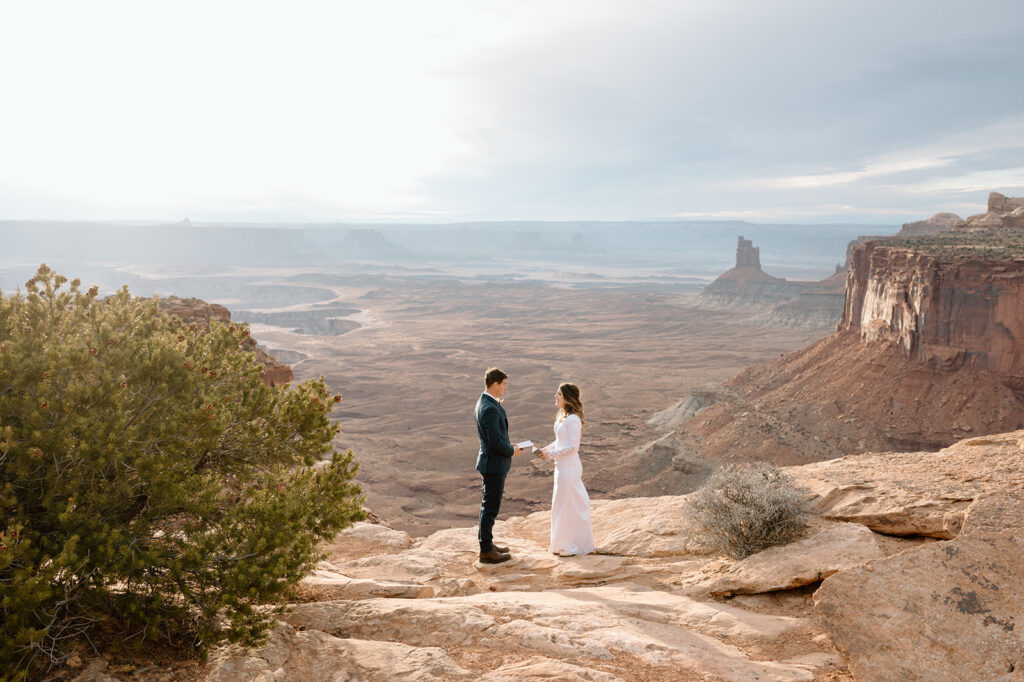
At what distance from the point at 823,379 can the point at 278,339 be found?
82.9 meters

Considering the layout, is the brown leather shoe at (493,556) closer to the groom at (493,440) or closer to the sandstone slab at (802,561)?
the groom at (493,440)

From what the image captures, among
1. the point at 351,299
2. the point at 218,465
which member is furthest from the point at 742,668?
the point at 351,299

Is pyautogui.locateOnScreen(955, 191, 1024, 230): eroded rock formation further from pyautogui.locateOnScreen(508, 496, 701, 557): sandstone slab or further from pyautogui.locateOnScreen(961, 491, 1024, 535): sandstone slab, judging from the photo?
pyautogui.locateOnScreen(961, 491, 1024, 535): sandstone slab

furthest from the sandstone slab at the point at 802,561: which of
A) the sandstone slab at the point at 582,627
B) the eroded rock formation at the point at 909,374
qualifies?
the eroded rock formation at the point at 909,374

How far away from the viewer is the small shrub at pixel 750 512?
248 inches

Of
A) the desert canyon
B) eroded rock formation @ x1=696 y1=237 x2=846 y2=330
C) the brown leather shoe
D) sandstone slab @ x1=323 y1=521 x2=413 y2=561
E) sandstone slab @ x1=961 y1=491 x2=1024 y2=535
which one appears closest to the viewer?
the desert canyon

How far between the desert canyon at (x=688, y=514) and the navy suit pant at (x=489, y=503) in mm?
333

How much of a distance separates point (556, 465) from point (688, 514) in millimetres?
1873

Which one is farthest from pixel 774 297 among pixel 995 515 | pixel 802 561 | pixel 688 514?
pixel 995 515

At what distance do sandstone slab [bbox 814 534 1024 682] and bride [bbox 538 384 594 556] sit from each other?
3.14m

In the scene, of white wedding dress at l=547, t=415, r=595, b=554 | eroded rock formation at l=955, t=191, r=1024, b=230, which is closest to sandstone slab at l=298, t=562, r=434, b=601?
white wedding dress at l=547, t=415, r=595, b=554

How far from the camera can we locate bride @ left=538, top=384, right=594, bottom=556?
7.11 m

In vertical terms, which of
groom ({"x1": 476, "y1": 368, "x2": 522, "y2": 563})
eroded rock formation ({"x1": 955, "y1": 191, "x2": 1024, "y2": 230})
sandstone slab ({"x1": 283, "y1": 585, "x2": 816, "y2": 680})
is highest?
eroded rock formation ({"x1": 955, "y1": 191, "x2": 1024, "y2": 230})

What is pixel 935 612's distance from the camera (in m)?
4.27
